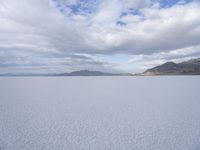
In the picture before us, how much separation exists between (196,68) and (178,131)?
173 metres

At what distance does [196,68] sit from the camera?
156 meters

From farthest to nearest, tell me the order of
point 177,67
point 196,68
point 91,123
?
point 177,67 < point 196,68 < point 91,123

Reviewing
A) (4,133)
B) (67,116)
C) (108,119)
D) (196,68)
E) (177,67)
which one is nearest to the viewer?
(4,133)

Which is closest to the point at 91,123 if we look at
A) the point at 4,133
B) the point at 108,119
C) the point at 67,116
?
the point at 108,119

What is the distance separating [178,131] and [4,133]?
6.49 m

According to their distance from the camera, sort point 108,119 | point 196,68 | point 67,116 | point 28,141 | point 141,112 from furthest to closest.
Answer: point 196,68
point 141,112
point 67,116
point 108,119
point 28,141

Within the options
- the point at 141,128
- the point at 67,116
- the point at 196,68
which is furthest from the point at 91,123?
the point at 196,68

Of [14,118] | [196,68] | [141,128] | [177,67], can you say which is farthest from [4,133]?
[177,67]

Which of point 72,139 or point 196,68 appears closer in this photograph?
point 72,139

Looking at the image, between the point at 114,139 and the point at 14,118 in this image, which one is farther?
the point at 14,118

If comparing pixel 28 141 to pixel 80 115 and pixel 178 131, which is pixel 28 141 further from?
pixel 178 131

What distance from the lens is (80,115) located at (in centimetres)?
853

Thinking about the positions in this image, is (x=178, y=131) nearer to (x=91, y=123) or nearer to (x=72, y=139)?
(x=91, y=123)

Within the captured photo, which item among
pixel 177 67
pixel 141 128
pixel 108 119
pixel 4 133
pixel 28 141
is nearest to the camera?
pixel 28 141
